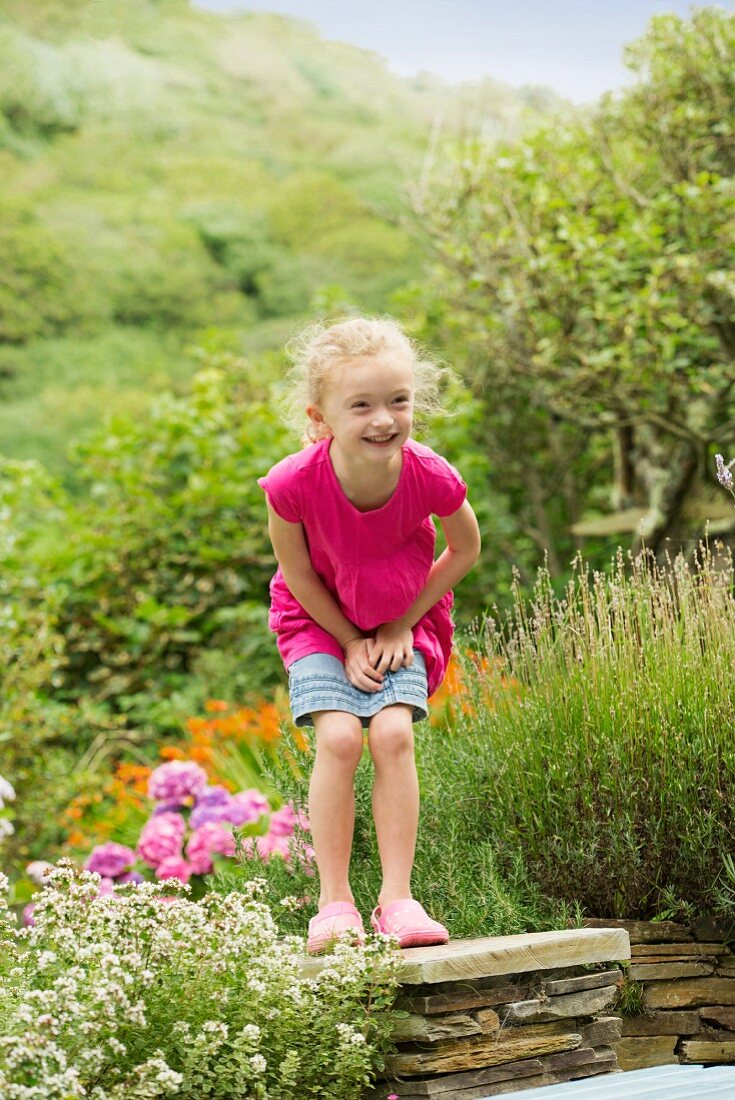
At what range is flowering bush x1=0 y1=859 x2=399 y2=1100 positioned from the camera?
1.89 metres

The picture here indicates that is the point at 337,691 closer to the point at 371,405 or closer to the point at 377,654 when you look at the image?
the point at 377,654

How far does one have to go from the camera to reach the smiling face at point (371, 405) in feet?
8.25

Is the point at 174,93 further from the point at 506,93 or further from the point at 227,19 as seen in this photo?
the point at 506,93

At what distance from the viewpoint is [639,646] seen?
10.3ft

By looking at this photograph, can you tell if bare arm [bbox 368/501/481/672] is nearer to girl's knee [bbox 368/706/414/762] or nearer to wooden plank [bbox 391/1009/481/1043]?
girl's knee [bbox 368/706/414/762]

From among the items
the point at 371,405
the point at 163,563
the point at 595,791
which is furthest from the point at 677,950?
the point at 163,563

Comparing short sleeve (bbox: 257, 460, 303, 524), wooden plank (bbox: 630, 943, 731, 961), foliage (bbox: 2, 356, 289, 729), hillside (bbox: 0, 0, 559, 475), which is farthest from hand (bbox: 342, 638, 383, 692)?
hillside (bbox: 0, 0, 559, 475)

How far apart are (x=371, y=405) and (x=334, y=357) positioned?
13 cm

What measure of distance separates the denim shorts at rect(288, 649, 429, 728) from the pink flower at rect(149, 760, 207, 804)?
1.74 meters

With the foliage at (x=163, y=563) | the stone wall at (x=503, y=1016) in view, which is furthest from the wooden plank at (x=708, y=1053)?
the foliage at (x=163, y=563)

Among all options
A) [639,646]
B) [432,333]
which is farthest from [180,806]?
[432,333]

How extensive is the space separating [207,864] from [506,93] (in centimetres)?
1506

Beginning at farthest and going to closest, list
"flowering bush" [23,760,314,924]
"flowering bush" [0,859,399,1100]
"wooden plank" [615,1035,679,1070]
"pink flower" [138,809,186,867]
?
"pink flower" [138,809,186,867]
"flowering bush" [23,760,314,924]
"wooden plank" [615,1035,679,1070]
"flowering bush" [0,859,399,1100]

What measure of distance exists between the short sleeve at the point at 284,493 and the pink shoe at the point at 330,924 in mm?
801
